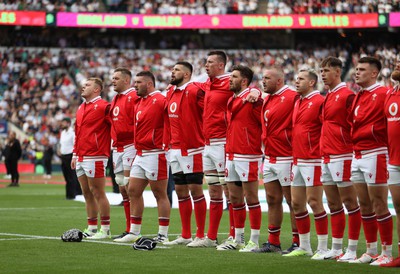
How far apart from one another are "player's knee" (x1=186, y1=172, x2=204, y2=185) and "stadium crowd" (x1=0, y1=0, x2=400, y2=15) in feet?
124

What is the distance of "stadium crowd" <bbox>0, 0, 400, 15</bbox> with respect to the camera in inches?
1960

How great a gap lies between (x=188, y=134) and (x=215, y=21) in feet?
122

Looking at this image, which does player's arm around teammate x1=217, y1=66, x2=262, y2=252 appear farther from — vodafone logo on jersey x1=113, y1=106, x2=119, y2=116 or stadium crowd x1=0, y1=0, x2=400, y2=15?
stadium crowd x1=0, y1=0, x2=400, y2=15

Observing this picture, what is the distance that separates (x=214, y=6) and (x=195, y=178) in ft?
127

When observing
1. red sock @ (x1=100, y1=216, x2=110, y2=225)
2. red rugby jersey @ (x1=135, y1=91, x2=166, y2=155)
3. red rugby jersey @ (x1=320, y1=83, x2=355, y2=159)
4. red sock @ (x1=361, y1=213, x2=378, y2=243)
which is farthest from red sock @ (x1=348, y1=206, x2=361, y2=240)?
red sock @ (x1=100, y1=216, x2=110, y2=225)

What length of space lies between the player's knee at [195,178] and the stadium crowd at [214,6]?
3775 centimetres

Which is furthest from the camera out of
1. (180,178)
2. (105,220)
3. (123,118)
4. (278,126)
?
(105,220)

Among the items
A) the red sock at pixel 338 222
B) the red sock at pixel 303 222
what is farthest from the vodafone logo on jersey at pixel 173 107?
the red sock at pixel 338 222

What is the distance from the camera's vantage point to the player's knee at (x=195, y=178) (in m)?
13.3

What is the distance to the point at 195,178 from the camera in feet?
43.5

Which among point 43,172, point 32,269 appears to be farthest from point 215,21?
point 32,269

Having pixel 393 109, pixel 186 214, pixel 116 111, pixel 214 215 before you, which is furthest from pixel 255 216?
pixel 116 111

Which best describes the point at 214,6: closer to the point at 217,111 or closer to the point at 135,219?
the point at 135,219

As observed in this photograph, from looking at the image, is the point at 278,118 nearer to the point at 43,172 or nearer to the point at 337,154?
the point at 337,154
